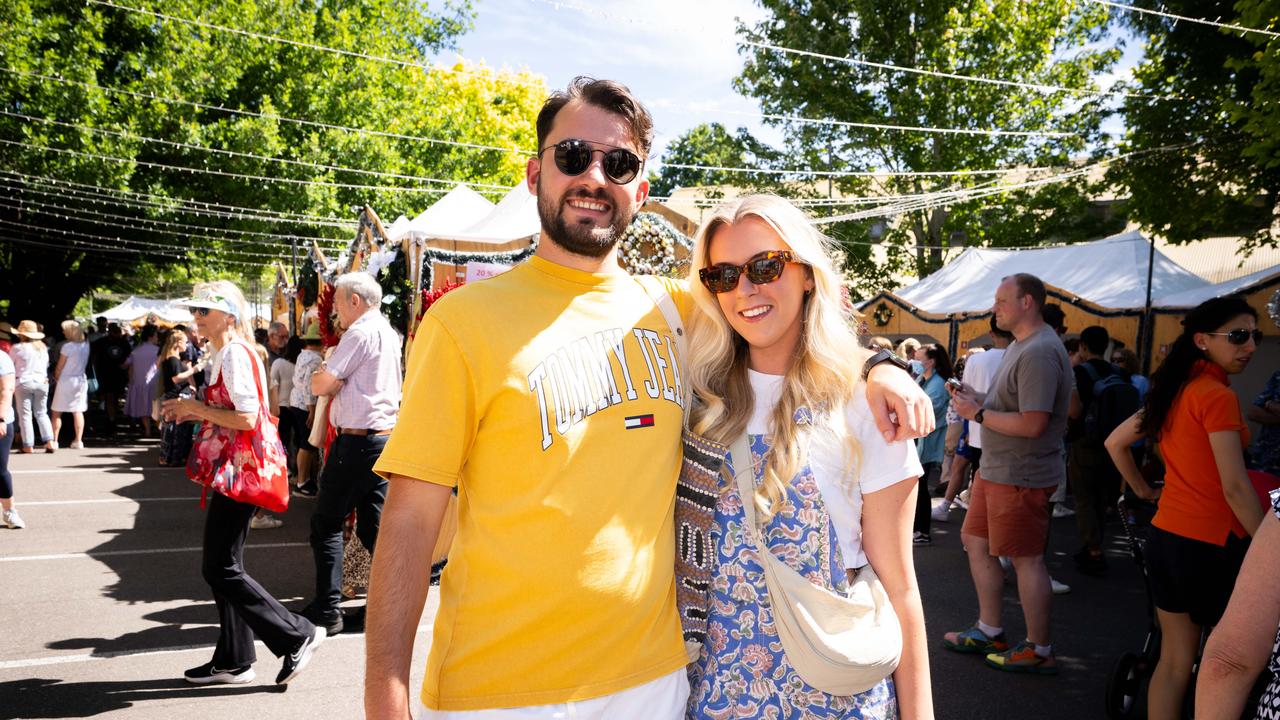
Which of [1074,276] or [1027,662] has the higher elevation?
[1074,276]

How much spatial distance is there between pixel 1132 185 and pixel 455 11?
23.5 m

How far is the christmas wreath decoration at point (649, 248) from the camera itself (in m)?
6.47

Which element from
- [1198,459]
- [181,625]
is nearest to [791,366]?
[1198,459]

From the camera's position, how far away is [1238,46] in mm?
10328

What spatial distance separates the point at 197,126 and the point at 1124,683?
1807 centimetres

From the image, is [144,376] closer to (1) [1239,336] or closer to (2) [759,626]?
(2) [759,626]

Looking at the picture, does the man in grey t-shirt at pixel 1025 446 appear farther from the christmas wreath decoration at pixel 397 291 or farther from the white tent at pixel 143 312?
the white tent at pixel 143 312

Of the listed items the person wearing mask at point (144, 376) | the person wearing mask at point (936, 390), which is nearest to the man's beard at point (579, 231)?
the person wearing mask at point (936, 390)

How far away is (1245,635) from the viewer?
156 centimetres

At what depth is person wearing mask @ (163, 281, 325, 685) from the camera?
4.16 meters

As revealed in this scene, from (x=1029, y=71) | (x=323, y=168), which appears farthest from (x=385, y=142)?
(x=1029, y=71)

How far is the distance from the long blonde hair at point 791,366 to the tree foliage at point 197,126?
56.2 ft

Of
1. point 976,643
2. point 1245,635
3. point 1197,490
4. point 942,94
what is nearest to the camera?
point 1245,635

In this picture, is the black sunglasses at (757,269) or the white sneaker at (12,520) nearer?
the black sunglasses at (757,269)
